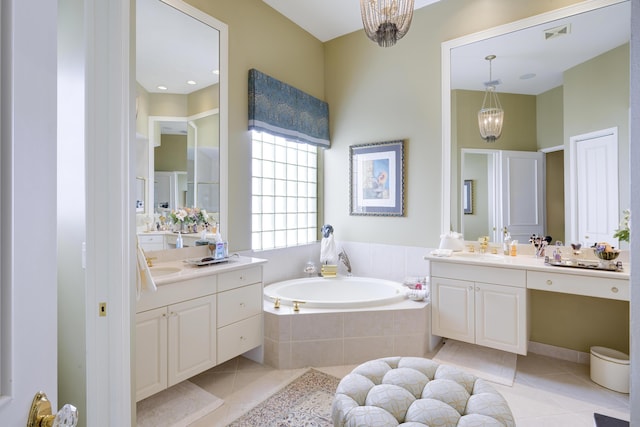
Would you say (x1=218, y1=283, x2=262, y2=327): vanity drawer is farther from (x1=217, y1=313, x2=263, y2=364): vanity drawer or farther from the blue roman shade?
the blue roman shade

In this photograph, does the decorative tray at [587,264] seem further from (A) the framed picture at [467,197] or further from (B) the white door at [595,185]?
(A) the framed picture at [467,197]

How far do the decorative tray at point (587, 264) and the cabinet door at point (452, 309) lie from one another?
60cm

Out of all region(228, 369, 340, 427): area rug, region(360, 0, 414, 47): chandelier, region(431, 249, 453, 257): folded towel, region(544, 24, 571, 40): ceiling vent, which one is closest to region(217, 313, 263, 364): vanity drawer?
region(228, 369, 340, 427): area rug

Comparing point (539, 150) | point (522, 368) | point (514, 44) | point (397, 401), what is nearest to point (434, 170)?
point (539, 150)

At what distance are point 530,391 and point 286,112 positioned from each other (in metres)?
3.15

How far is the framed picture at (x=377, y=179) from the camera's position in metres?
3.53

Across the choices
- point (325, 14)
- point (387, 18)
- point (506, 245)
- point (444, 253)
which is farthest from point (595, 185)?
point (325, 14)

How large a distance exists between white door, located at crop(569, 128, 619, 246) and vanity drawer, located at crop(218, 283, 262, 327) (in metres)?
2.62

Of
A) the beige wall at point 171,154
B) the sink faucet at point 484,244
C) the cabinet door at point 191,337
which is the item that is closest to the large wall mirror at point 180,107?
the beige wall at point 171,154

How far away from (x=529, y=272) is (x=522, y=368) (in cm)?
84

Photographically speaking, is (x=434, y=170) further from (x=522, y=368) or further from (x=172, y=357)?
(x=172, y=357)

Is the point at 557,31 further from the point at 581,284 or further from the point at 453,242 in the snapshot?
the point at 581,284

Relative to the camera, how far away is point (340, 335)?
2676mm

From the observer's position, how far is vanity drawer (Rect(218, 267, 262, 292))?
235cm
